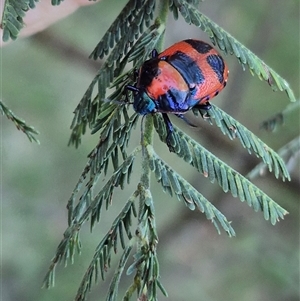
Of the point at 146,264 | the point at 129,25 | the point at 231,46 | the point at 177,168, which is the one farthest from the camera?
the point at 177,168

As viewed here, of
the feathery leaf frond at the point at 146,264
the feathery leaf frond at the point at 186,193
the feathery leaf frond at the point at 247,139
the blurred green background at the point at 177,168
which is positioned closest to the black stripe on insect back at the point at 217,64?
the feathery leaf frond at the point at 247,139

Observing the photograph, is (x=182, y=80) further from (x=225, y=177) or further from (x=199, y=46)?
(x=225, y=177)

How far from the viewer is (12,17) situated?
139 cm

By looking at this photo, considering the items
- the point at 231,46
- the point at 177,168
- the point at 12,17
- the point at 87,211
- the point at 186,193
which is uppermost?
the point at 231,46

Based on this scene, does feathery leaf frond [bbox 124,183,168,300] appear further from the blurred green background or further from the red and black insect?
the blurred green background

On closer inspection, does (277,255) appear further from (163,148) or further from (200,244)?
(163,148)

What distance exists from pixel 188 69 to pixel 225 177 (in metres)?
0.62

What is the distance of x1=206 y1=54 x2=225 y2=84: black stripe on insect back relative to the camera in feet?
6.54

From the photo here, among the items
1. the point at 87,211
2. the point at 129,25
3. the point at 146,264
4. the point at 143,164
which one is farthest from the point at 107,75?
the point at 146,264

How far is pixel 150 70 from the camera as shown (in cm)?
185

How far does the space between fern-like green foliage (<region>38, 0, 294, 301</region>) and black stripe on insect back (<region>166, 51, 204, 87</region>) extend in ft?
0.78

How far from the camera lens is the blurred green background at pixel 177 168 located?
14.2 ft

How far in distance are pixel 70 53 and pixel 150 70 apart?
2.96 metres

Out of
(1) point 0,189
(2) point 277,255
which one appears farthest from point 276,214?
(1) point 0,189
